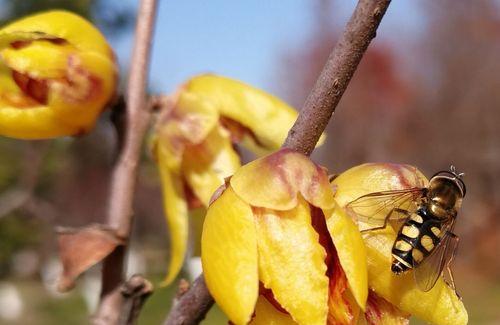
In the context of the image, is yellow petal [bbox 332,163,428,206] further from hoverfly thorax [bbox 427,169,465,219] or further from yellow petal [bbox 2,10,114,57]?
yellow petal [bbox 2,10,114,57]

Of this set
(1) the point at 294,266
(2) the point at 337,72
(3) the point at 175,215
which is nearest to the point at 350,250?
(1) the point at 294,266

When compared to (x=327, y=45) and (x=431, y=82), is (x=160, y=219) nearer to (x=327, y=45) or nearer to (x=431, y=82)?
(x=327, y=45)

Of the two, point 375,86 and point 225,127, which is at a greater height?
point 225,127

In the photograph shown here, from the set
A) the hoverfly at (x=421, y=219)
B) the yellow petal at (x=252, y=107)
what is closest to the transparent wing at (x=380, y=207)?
the hoverfly at (x=421, y=219)

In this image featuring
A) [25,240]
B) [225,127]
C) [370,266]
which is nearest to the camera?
[370,266]

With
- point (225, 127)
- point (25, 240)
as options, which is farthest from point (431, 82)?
point (225, 127)

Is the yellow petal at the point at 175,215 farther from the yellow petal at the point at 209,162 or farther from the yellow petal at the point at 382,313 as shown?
the yellow petal at the point at 382,313

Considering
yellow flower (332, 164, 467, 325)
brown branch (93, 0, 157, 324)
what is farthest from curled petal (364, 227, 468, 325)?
brown branch (93, 0, 157, 324)
